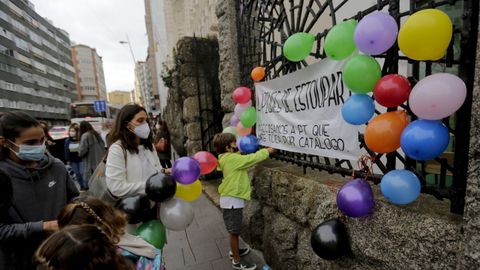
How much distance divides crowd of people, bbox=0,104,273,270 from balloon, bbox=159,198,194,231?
109 millimetres

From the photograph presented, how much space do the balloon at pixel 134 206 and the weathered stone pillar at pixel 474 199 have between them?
6.48 feet

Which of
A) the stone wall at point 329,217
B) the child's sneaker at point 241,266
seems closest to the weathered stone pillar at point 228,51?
the stone wall at point 329,217

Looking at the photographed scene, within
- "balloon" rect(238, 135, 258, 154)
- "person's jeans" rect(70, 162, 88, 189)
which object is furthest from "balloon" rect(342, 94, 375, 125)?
"person's jeans" rect(70, 162, 88, 189)

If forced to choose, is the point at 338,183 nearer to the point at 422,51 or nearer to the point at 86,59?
the point at 422,51

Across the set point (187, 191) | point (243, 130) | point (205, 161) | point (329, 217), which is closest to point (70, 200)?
point (187, 191)

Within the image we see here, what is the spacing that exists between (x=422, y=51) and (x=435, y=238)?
2.95 feet

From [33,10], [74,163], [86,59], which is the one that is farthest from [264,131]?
[86,59]

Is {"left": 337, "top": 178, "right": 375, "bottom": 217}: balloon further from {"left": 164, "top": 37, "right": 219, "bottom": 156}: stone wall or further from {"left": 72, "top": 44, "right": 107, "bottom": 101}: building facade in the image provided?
{"left": 72, "top": 44, "right": 107, "bottom": 101}: building facade

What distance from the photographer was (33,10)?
141 feet

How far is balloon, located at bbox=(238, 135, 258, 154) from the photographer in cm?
304

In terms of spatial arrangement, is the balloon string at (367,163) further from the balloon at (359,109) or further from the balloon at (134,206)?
→ the balloon at (134,206)

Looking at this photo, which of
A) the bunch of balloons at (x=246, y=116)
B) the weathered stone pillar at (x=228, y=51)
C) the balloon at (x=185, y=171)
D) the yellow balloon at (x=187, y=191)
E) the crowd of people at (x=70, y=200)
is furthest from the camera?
the weathered stone pillar at (x=228, y=51)

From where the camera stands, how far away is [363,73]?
4.59ft

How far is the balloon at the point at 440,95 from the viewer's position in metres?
1.09
